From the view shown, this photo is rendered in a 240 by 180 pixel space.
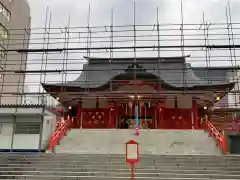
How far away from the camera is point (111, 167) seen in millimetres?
10609

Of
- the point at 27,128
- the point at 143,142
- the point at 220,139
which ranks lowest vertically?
the point at 143,142

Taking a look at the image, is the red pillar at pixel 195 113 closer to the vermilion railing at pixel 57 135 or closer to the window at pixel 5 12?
the vermilion railing at pixel 57 135

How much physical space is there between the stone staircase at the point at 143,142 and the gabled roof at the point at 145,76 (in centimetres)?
471

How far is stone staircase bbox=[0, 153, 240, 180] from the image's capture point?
9.83 m

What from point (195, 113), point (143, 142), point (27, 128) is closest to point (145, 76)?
point (195, 113)

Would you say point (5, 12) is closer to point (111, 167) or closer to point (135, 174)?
point (111, 167)

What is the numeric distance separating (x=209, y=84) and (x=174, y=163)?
11.0m

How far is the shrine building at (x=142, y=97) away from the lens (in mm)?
20031

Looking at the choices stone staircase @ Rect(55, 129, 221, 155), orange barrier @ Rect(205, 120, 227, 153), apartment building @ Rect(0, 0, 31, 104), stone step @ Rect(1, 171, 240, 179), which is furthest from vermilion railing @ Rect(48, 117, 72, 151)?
apartment building @ Rect(0, 0, 31, 104)

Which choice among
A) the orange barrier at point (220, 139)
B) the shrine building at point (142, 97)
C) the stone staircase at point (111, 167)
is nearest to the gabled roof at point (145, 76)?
the shrine building at point (142, 97)

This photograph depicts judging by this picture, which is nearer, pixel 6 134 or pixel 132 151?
pixel 132 151

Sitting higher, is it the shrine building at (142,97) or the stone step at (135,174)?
the shrine building at (142,97)

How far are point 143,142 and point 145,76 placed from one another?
7.08m

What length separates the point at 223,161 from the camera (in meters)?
11.2
